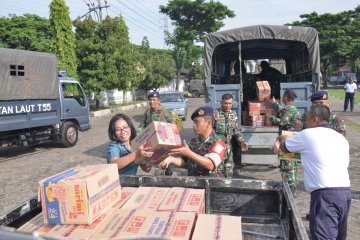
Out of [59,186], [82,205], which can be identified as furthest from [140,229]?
[59,186]

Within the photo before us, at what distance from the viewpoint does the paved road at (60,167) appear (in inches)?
225

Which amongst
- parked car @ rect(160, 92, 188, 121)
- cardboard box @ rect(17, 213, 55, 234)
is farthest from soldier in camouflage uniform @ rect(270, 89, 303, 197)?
parked car @ rect(160, 92, 188, 121)

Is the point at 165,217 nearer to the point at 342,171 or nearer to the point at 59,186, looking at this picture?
the point at 59,186

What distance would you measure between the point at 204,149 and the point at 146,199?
3.02 ft

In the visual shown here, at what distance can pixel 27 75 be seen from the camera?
9.92 metres

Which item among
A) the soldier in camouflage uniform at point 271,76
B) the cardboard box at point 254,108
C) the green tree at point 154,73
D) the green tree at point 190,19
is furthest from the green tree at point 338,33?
the cardboard box at point 254,108

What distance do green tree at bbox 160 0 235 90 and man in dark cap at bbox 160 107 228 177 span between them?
128 feet

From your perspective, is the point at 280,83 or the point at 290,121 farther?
the point at 280,83

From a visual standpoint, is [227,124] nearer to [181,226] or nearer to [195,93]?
[181,226]

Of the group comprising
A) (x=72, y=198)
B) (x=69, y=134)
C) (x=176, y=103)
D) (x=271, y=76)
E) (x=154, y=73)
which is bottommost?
(x=69, y=134)

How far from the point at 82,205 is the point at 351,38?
53.1 m

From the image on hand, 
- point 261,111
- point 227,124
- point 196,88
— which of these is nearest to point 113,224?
point 227,124

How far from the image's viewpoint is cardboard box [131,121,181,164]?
2.68 meters

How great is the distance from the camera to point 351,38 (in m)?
48.1
